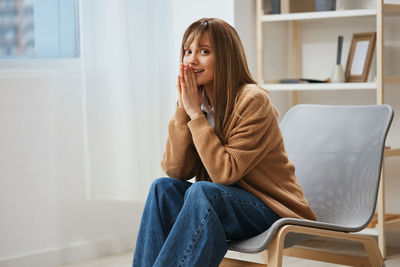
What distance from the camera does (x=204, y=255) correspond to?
1.58 meters

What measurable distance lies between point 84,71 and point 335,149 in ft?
3.75

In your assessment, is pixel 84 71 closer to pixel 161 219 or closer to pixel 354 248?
pixel 161 219

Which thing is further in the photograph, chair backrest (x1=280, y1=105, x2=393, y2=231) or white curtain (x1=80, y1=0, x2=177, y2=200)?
white curtain (x1=80, y1=0, x2=177, y2=200)

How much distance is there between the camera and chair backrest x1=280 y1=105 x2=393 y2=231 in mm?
2018

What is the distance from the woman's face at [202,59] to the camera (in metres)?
1.88

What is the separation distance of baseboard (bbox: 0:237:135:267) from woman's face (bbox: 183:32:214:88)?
3.84 ft

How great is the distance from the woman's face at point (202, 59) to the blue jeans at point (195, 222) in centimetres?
33

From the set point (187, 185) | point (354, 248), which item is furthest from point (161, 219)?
point (354, 248)

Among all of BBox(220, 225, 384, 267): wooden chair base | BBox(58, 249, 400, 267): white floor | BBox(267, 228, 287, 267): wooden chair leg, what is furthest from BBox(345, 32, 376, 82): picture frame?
BBox(267, 228, 287, 267): wooden chair leg

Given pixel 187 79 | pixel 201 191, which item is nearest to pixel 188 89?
pixel 187 79

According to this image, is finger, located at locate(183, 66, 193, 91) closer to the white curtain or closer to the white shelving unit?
the white curtain

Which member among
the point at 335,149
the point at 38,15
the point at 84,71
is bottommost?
the point at 335,149

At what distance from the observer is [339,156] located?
2146 millimetres

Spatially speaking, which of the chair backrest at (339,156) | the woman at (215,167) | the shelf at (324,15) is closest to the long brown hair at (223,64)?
the woman at (215,167)
